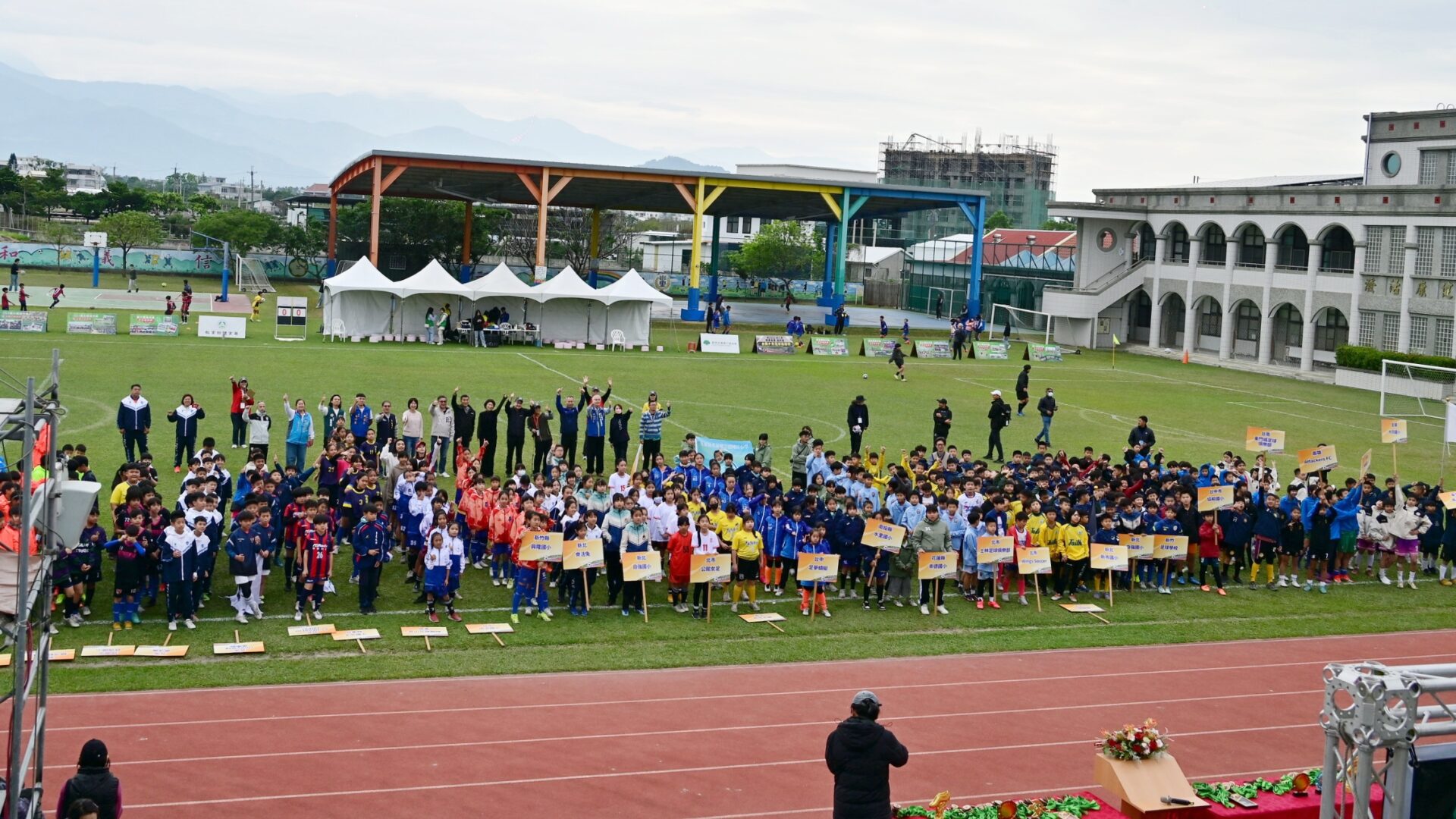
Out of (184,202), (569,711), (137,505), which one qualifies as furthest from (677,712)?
(184,202)

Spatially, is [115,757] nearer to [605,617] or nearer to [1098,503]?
[605,617]

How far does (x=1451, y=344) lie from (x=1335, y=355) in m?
4.94

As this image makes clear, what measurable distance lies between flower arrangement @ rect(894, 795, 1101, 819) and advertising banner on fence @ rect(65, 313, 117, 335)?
40.2 meters

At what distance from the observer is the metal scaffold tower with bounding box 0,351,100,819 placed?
326 inches

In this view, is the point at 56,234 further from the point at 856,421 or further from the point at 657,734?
the point at 657,734

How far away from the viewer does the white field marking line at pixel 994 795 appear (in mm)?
11406

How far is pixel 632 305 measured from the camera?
4788 cm

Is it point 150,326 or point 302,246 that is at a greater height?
point 302,246

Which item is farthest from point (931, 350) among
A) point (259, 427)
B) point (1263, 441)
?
point (259, 427)

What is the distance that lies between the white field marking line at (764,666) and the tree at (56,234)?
7645 cm

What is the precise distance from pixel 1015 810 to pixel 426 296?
3942 centimetres

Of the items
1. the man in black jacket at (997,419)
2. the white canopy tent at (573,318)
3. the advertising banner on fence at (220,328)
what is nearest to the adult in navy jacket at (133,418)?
the man in black jacket at (997,419)

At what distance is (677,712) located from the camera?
13.8 metres

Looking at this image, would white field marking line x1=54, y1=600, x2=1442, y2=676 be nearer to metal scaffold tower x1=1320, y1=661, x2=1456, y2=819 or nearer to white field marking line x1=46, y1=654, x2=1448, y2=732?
white field marking line x1=46, y1=654, x2=1448, y2=732
